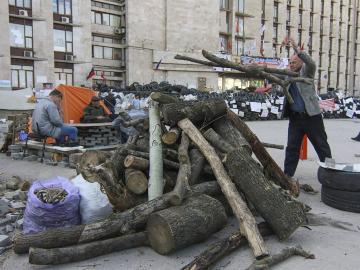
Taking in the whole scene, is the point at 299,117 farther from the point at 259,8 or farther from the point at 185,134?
the point at 259,8

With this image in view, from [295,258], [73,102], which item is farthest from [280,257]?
[73,102]

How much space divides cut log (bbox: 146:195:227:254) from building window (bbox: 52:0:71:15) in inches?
1354

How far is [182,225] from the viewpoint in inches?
149

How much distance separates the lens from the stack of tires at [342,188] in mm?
5042

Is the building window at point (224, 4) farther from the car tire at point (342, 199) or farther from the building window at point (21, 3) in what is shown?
the car tire at point (342, 199)

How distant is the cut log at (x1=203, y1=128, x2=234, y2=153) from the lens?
4.97 metres

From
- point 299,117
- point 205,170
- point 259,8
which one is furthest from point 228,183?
point 259,8

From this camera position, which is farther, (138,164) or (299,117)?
(299,117)

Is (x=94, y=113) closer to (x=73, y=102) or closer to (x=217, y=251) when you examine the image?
(x=73, y=102)

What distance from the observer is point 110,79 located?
40.5m

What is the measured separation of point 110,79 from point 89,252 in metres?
37.7

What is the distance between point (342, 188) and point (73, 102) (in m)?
9.08

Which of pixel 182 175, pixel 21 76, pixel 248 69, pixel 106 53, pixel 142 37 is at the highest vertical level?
pixel 142 37

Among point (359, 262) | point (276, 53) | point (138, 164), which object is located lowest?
point (359, 262)
